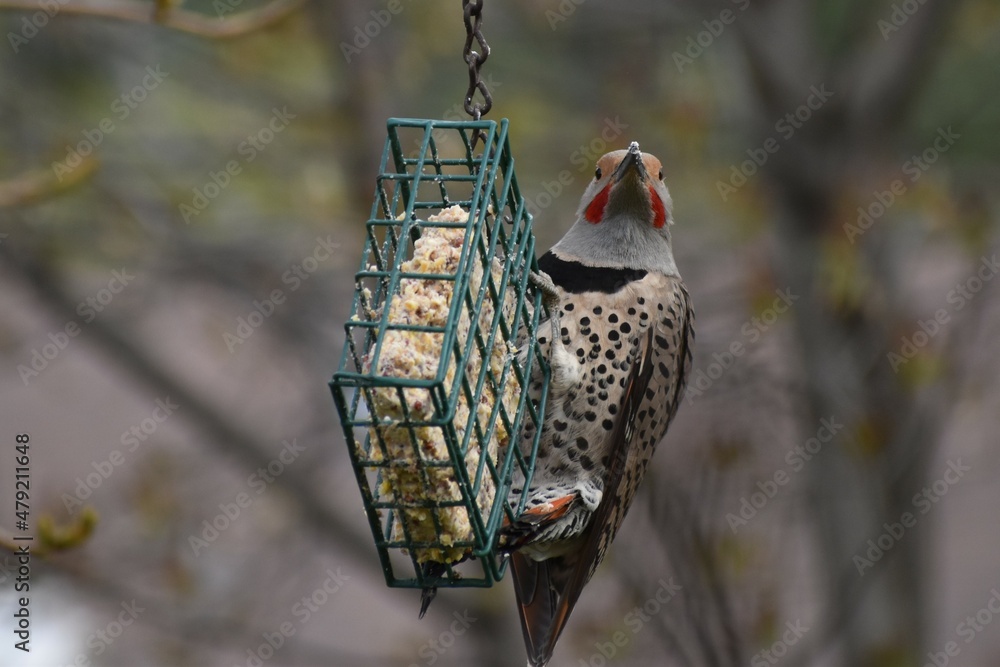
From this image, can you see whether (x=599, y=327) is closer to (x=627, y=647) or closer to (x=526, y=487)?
(x=526, y=487)

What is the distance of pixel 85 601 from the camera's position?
7016 millimetres

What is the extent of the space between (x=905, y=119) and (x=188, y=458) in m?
4.85

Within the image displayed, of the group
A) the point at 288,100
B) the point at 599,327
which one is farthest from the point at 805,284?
the point at 288,100

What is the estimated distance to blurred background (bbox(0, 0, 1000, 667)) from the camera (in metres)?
6.58
